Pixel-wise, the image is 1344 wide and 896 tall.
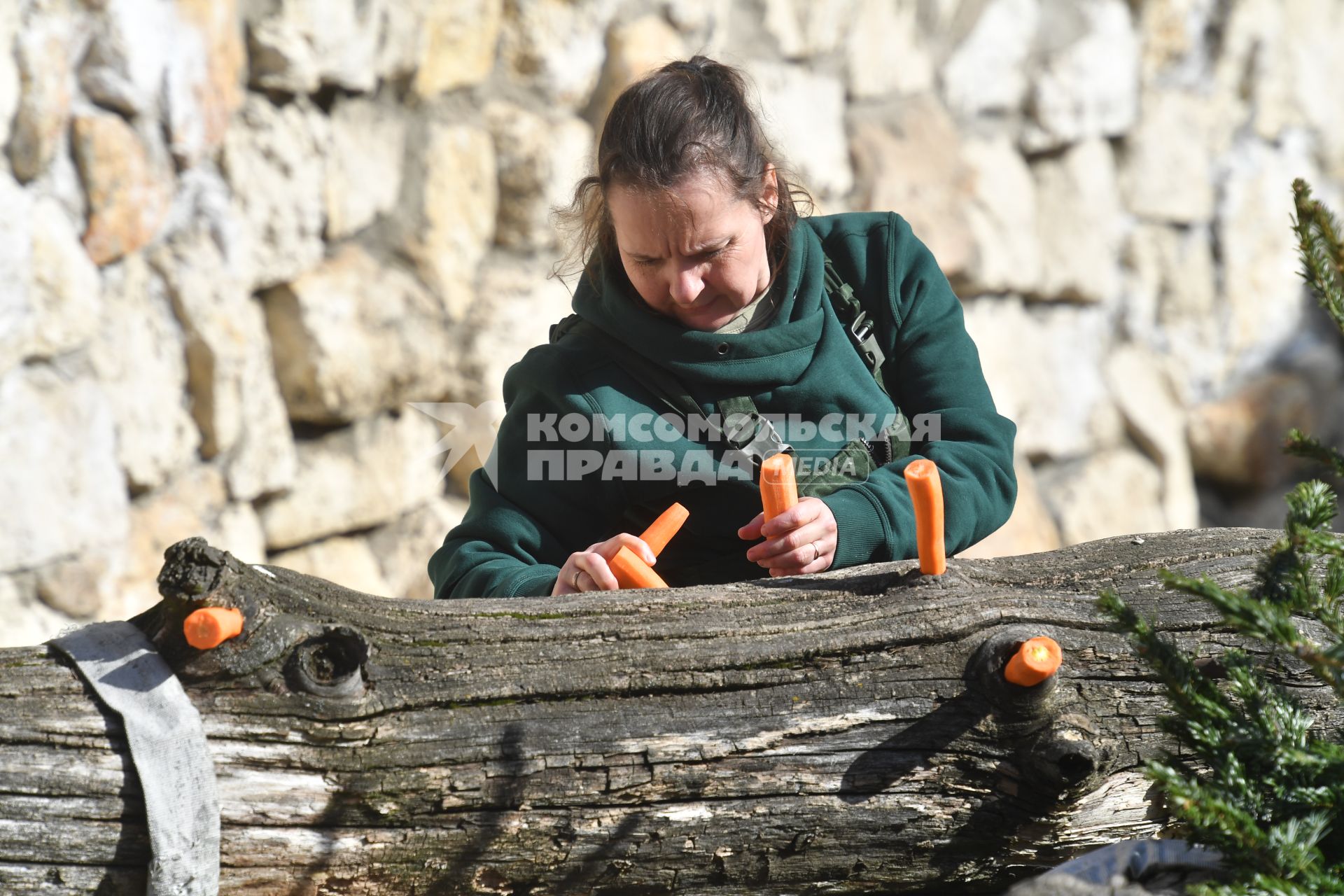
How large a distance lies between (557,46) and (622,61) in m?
0.16

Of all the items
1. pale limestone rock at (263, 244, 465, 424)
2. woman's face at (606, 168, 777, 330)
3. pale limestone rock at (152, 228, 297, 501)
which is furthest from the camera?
pale limestone rock at (263, 244, 465, 424)

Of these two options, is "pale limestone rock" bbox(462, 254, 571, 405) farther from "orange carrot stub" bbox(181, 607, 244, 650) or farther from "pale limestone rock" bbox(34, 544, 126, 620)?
"orange carrot stub" bbox(181, 607, 244, 650)

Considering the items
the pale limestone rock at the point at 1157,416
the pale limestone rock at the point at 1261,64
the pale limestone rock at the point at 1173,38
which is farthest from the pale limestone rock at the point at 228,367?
the pale limestone rock at the point at 1261,64

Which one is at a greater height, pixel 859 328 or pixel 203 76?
pixel 203 76

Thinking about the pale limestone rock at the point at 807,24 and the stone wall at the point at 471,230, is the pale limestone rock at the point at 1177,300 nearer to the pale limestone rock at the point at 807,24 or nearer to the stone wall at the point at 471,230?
the stone wall at the point at 471,230

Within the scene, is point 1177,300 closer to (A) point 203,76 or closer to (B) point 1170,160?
(B) point 1170,160

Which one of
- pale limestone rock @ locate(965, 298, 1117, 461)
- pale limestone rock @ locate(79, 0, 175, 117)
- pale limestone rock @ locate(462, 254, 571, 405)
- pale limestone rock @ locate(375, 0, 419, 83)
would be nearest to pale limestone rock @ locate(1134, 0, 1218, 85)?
pale limestone rock @ locate(965, 298, 1117, 461)

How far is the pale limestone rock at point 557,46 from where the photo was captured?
2.47 meters

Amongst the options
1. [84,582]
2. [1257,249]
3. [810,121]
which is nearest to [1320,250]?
[84,582]

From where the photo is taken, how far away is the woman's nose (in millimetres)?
1490

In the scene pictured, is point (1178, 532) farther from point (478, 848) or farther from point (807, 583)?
point (478, 848)

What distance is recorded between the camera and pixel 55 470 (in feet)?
6.18

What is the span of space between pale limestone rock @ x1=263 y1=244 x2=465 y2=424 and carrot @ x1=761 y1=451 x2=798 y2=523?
3.95 feet

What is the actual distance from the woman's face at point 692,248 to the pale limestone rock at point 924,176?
173 cm
